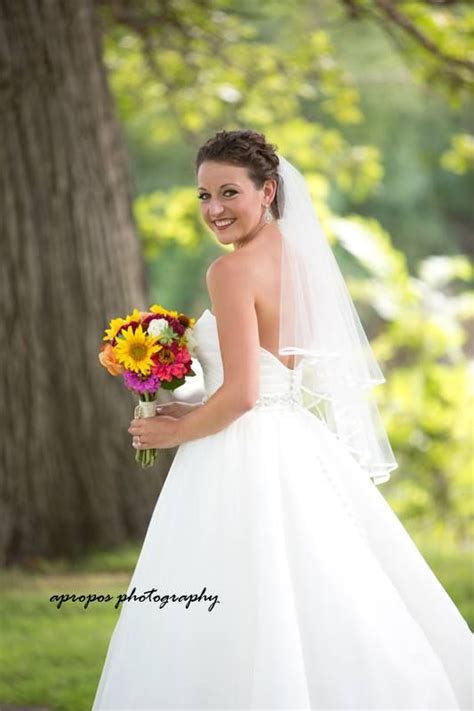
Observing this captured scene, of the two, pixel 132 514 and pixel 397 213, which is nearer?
pixel 132 514

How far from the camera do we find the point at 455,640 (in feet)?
11.7

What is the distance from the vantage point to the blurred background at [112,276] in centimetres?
644

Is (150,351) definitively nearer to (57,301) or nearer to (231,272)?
(231,272)

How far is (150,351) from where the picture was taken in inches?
139

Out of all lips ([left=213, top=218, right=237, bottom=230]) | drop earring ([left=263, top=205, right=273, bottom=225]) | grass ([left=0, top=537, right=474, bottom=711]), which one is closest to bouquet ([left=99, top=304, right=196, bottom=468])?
lips ([left=213, top=218, right=237, bottom=230])

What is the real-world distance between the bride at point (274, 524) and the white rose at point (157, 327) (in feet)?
0.47

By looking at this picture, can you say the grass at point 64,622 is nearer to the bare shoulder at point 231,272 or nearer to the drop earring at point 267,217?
the bare shoulder at point 231,272

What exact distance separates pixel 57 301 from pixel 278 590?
12.0 ft

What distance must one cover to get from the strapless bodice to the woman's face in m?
0.27

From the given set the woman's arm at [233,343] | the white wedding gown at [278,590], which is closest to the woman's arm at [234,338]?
the woman's arm at [233,343]

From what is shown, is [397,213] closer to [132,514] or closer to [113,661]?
[132,514]

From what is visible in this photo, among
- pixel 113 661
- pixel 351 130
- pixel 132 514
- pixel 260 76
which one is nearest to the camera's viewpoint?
pixel 113 661

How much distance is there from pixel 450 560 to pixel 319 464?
3.62 metres

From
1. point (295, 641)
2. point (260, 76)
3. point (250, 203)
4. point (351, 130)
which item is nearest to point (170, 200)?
point (260, 76)
